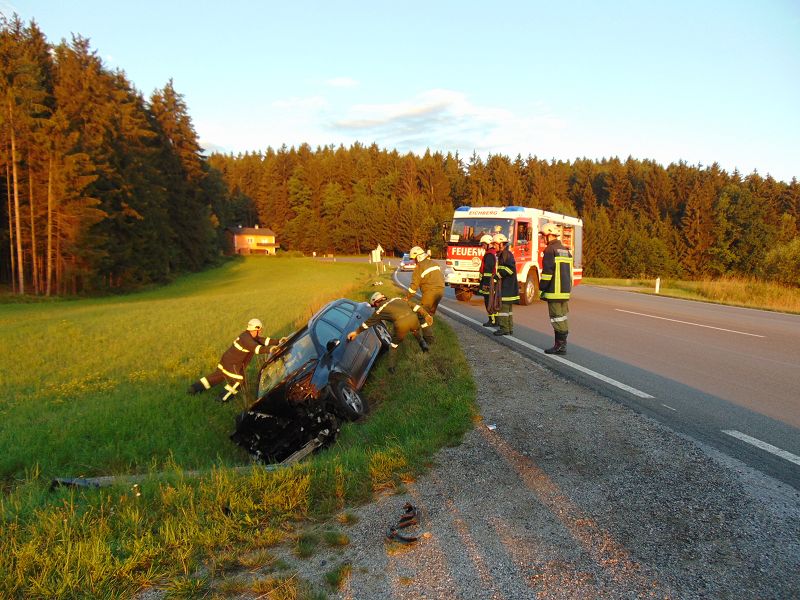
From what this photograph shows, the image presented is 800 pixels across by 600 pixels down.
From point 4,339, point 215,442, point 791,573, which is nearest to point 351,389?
point 215,442

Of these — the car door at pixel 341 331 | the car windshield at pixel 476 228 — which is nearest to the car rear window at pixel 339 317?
the car door at pixel 341 331

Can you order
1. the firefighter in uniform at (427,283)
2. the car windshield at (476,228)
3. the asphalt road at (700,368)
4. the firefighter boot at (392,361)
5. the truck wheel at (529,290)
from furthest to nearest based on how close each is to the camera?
the truck wheel at (529,290)
the car windshield at (476,228)
the firefighter in uniform at (427,283)
the firefighter boot at (392,361)
the asphalt road at (700,368)

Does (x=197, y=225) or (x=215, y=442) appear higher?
(x=197, y=225)

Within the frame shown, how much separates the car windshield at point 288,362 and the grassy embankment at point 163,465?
1.00 meters

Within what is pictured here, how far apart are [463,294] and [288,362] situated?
10510 millimetres

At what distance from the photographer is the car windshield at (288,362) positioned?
6973 millimetres

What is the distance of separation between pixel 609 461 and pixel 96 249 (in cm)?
3568

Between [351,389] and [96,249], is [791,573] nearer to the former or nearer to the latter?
[351,389]

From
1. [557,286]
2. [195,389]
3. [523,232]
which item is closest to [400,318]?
[557,286]

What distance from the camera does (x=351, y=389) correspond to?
704 cm

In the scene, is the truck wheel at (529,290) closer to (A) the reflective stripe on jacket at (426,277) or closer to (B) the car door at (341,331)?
(A) the reflective stripe on jacket at (426,277)

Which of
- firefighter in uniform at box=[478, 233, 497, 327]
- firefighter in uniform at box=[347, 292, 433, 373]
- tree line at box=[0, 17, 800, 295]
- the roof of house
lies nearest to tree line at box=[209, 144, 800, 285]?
tree line at box=[0, 17, 800, 295]

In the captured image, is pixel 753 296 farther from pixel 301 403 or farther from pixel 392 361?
pixel 301 403

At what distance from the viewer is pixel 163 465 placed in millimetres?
6184
